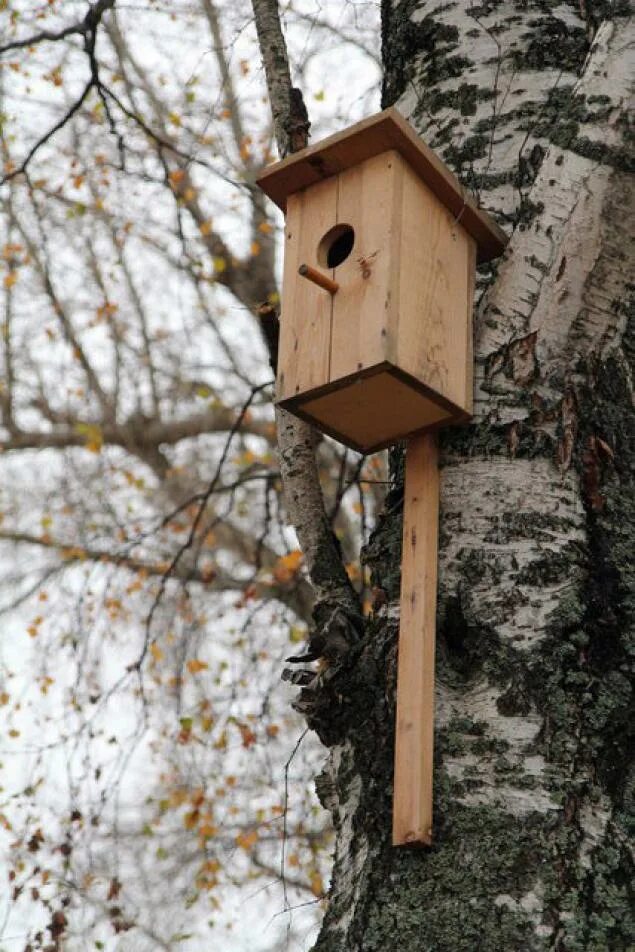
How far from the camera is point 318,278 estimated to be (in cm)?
219

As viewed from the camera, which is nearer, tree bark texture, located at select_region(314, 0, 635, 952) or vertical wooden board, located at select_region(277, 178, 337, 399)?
tree bark texture, located at select_region(314, 0, 635, 952)

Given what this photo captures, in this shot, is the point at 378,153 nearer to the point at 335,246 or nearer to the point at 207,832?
the point at 335,246

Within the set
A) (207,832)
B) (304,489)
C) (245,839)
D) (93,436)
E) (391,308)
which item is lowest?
(245,839)

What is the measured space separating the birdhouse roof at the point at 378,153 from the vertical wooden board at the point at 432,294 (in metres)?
0.03

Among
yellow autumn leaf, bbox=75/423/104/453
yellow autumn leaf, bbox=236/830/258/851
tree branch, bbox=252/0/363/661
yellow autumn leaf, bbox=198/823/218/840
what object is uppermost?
yellow autumn leaf, bbox=75/423/104/453

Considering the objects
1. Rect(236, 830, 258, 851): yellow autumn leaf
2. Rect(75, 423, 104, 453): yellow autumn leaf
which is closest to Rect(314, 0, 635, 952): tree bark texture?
Rect(236, 830, 258, 851): yellow autumn leaf

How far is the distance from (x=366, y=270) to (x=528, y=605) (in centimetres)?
67

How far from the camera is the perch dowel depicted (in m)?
2.16

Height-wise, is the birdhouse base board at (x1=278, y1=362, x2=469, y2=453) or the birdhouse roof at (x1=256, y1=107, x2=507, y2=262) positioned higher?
the birdhouse roof at (x1=256, y1=107, x2=507, y2=262)

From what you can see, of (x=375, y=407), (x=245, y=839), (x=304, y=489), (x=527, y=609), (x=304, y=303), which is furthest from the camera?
(x=245, y=839)

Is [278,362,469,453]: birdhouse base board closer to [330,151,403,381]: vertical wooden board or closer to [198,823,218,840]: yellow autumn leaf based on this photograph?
[330,151,403,381]: vertical wooden board

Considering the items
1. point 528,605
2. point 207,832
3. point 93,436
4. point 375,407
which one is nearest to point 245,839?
point 207,832

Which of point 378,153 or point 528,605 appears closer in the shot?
point 528,605

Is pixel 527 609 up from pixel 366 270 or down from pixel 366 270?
down
